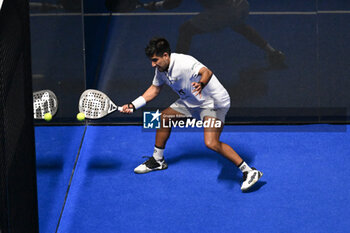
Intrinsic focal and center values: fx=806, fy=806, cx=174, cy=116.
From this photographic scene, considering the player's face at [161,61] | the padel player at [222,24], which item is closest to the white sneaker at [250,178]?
the player's face at [161,61]

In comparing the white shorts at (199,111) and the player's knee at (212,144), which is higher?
the white shorts at (199,111)

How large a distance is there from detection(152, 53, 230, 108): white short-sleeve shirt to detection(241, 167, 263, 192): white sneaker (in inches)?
30.4

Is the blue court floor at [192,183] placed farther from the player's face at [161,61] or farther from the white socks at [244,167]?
the player's face at [161,61]

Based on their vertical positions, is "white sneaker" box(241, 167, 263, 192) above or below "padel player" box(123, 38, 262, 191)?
below

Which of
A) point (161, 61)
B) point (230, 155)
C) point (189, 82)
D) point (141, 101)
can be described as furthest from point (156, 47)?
point (230, 155)

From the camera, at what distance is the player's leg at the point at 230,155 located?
8.65m

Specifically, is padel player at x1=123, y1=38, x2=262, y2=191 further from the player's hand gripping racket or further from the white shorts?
the player's hand gripping racket

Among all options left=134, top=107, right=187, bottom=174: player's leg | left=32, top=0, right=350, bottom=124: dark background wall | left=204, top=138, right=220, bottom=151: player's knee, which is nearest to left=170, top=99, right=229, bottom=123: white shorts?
left=134, top=107, right=187, bottom=174: player's leg

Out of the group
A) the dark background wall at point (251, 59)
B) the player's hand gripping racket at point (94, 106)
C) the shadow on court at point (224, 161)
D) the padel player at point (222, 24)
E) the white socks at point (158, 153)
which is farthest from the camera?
the padel player at point (222, 24)

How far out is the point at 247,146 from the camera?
9.91 metres

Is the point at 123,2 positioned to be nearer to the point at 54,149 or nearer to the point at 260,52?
the point at 260,52

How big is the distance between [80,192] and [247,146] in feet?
7.43

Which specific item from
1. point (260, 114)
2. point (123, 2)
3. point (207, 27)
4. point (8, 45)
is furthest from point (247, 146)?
point (8, 45)

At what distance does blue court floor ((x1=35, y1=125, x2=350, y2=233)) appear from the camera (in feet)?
26.1
